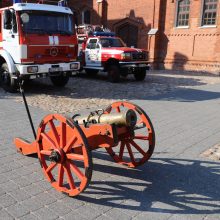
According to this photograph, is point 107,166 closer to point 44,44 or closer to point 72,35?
point 44,44

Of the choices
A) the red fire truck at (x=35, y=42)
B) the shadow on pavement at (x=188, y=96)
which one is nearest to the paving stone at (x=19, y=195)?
the red fire truck at (x=35, y=42)

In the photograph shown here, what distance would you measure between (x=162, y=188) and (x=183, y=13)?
20.8 m

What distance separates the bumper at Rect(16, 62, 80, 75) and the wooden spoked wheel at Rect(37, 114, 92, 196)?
247 inches

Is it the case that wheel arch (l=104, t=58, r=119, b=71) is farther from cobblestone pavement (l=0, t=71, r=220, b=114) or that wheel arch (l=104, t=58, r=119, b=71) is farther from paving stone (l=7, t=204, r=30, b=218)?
paving stone (l=7, t=204, r=30, b=218)

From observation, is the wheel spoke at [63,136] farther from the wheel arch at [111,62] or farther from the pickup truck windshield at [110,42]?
the pickup truck windshield at [110,42]

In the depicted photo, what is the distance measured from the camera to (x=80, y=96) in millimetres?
10836

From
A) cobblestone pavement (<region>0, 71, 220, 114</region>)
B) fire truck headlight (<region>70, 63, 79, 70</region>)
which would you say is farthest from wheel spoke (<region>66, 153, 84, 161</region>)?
fire truck headlight (<region>70, 63, 79, 70</region>)

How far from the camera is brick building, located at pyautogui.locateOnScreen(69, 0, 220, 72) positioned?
2145 centimetres

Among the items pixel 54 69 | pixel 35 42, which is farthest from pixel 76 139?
pixel 54 69

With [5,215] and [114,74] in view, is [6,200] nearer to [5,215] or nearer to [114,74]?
[5,215]

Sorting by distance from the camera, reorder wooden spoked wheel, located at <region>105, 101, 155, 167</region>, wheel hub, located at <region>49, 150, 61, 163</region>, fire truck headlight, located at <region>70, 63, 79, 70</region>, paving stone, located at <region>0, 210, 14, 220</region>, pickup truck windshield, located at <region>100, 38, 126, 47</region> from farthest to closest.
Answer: pickup truck windshield, located at <region>100, 38, 126, 47</region> → fire truck headlight, located at <region>70, 63, 79, 70</region> → wooden spoked wheel, located at <region>105, 101, 155, 167</region> → wheel hub, located at <region>49, 150, 61, 163</region> → paving stone, located at <region>0, 210, 14, 220</region>

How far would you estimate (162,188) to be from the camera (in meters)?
4.07

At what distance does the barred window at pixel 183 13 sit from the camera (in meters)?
22.6

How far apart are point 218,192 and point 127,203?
4.04 ft
